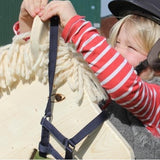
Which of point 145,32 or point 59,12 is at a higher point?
point 59,12

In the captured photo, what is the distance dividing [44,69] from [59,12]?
7.3 inches

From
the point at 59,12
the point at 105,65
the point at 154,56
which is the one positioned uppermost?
the point at 59,12

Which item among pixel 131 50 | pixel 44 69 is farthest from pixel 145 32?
pixel 44 69

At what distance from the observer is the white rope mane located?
35.9 inches

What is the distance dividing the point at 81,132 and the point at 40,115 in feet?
0.48

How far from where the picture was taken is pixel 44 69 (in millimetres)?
913

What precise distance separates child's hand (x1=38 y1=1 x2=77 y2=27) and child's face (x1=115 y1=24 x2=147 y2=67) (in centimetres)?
43

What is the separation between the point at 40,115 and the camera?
93 cm

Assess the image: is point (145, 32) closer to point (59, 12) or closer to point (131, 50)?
point (131, 50)

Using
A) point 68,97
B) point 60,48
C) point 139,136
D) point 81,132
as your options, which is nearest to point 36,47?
point 60,48

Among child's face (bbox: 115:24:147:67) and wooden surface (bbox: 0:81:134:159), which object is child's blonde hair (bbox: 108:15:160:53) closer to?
child's face (bbox: 115:24:147:67)

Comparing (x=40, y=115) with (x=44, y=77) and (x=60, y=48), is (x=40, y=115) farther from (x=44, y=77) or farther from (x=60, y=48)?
(x=60, y=48)

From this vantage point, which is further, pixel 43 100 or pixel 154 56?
pixel 154 56

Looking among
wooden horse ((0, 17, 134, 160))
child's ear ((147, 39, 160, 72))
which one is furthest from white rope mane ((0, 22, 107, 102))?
child's ear ((147, 39, 160, 72))
